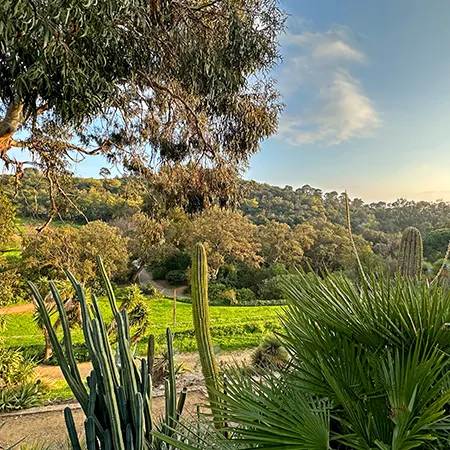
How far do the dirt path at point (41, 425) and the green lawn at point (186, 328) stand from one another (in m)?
3.06

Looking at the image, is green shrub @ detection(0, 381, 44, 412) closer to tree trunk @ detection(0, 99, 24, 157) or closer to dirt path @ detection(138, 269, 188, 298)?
tree trunk @ detection(0, 99, 24, 157)

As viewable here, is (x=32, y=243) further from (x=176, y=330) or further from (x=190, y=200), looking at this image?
(x=176, y=330)

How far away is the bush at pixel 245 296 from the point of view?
51.8 feet

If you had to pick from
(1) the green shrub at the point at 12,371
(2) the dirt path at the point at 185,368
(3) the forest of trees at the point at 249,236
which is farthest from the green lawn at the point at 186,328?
(1) the green shrub at the point at 12,371

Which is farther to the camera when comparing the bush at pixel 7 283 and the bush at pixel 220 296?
the bush at pixel 220 296

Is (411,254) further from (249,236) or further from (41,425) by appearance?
(249,236)

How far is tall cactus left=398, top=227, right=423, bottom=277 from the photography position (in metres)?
2.64

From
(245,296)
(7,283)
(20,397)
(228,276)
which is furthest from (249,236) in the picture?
(20,397)

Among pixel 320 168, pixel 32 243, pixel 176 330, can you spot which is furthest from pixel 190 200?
pixel 176 330

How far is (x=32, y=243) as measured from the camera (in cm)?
648

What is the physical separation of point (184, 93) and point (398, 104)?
171 inches

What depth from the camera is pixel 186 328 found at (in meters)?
10.5

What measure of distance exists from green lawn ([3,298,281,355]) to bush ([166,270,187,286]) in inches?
111

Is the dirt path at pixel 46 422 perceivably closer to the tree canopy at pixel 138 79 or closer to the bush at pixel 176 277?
the tree canopy at pixel 138 79
